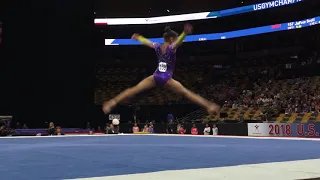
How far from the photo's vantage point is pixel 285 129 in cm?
1894

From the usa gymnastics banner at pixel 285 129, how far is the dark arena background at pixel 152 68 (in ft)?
0.16

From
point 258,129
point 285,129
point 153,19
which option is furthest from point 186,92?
point 153,19

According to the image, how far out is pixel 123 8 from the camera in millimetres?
36156

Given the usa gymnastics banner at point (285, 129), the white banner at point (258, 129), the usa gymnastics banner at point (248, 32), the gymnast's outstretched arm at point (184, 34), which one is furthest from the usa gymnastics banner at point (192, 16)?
the gymnast's outstretched arm at point (184, 34)

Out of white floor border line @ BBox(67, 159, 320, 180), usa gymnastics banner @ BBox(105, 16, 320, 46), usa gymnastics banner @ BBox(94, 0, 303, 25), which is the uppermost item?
usa gymnastics banner @ BBox(94, 0, 303, 25)

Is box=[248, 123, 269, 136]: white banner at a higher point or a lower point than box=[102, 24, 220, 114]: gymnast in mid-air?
lower

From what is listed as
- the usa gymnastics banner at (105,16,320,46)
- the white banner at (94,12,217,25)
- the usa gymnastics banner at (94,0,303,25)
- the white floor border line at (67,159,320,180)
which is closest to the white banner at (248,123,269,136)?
the usa gymnastics banner at (105,16,320,46)

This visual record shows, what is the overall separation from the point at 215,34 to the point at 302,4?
799cm

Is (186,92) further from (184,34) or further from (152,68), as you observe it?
(152,68)

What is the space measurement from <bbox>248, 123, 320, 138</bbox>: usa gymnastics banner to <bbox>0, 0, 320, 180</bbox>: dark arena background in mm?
48

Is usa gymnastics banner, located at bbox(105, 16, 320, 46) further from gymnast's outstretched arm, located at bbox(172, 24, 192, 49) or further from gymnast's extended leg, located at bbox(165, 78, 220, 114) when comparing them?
gymnast's outstretched arm, located at bbox(172, 24, 192, 49)

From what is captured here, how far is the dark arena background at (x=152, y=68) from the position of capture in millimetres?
21123

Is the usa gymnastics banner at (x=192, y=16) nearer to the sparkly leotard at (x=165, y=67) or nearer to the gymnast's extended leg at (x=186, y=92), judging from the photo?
the gymnast's extended leg at (x=186, y=92)

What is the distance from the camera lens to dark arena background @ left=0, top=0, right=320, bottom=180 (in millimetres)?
21123
